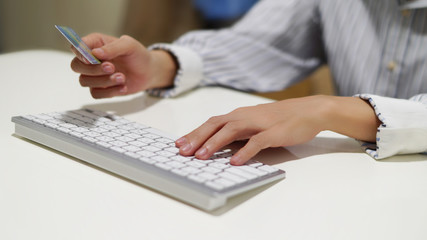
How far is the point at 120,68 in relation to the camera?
77cm

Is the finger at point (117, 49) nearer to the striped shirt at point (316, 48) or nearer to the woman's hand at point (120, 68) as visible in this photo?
Answer: the woman's hand at point (120, 68)

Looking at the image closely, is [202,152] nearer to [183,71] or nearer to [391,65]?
[183,71]

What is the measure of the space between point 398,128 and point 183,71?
44 cm

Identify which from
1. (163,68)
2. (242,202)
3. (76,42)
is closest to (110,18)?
(163,68)

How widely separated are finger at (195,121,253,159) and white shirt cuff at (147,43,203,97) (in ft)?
1.06

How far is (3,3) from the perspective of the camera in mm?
2303

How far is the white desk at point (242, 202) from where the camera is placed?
0.39 m

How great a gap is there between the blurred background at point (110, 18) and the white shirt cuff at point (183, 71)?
117 centimetres

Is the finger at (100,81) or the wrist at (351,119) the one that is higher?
the wrist at (351,119)

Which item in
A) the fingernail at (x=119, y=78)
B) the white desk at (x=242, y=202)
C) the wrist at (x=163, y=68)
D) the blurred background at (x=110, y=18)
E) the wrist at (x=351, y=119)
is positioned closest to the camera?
the white desk at (x=242, y=202)

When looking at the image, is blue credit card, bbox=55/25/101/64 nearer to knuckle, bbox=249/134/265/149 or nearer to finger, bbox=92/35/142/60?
finger, bbox=92/35/142/60

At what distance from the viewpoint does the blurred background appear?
2139 millimetres

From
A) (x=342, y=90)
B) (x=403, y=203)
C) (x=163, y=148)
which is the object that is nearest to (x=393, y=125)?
(x=403, y=203)

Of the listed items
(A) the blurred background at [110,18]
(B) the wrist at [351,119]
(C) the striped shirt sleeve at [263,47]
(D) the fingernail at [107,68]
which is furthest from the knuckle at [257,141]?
(A) the blurred background at [110,18]
